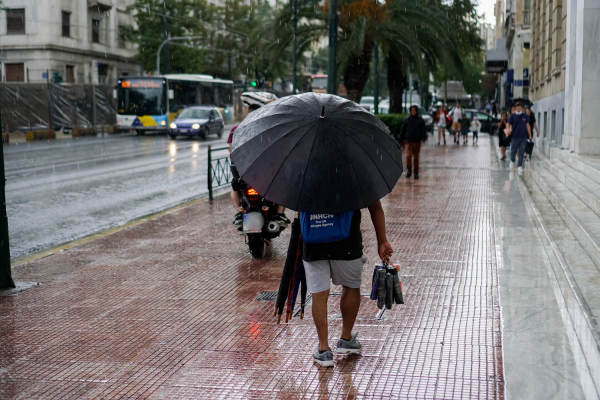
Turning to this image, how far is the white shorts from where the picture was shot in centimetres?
480

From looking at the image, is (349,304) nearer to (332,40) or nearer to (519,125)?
(332,40)

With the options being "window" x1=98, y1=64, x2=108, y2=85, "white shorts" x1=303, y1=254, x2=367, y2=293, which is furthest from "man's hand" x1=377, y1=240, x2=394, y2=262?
"window" x1=98, y1=64, x2=108, y2=85

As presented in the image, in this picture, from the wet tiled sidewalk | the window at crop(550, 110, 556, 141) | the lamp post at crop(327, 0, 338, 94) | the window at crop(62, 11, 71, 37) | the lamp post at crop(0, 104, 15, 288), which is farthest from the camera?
the window at crop(62, 11, 71, 37)

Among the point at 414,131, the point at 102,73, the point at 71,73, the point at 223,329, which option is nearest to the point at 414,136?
the point at 414,131

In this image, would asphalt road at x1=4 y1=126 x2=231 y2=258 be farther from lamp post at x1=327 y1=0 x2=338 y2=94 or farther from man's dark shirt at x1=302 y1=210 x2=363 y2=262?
man's dark shirt at x1=302 y1=210 x2=363 y2=262

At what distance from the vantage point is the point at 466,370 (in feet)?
15.7

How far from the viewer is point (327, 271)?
4840mm

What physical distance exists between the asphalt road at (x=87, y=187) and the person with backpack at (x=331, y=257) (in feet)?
19.2

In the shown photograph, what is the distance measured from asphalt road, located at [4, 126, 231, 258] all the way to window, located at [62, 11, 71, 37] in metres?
25.1

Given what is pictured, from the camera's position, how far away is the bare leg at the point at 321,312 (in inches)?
191

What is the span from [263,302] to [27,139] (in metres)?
32.9

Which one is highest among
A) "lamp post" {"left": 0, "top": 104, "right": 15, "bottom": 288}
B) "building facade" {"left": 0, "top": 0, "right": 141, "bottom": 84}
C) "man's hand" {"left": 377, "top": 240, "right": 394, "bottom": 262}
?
"building facade" {"left": 0, "top": 0, "right": 141, "bottom": 84}

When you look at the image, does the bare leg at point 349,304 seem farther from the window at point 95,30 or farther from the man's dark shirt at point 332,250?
the window at point 95,30

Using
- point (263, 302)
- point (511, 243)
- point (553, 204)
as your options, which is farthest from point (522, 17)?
point (263, 302)
